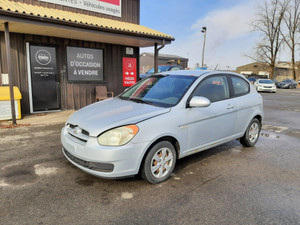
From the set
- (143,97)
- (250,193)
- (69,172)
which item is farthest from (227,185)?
(69,172)

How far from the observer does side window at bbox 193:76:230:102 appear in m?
3.97

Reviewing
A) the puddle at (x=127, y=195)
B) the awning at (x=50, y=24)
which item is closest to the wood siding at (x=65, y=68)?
the awning at (x=50, y=24)

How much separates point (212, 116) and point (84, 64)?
6522 millimetres

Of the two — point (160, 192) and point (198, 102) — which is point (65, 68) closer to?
point (198, 102)

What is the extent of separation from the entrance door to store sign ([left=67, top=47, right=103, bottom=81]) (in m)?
0.60

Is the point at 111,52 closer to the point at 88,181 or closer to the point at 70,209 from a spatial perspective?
the point at 88,181

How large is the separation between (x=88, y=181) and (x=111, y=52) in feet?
24.1

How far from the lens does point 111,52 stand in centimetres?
980

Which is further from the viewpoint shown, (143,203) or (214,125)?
(214,125)

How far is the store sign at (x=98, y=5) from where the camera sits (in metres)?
8.49

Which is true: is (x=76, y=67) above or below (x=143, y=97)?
above

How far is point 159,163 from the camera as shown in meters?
3.32

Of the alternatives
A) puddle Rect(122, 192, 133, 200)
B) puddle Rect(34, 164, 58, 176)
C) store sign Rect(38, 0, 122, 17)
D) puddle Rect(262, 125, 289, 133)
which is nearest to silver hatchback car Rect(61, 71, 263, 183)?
puddle Rect(122, 192, 133, 200)

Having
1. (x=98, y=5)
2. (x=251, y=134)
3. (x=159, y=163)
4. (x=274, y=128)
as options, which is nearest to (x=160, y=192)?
(x=159, y=163)
